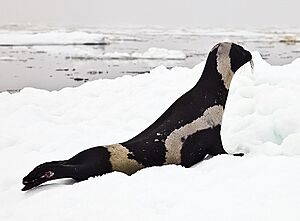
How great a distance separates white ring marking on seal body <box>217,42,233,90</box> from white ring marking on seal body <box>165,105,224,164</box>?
0.72 ft

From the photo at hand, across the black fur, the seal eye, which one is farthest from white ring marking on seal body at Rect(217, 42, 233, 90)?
the seal eye

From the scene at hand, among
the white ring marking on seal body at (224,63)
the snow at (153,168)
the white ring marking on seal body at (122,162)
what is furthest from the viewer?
the white ring marking on seal body at (224,63)

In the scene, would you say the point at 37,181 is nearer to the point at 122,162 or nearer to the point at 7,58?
the point at 122,162

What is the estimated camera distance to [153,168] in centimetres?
321

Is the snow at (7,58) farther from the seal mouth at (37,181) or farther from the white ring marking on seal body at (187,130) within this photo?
the seal mouth at (37,181)

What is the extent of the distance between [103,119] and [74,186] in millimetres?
2659

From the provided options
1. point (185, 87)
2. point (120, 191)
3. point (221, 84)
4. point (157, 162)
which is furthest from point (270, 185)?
point (185, 87)

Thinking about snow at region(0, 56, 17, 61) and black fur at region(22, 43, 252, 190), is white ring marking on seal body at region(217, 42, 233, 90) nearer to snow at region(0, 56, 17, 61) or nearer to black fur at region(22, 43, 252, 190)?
black fur at region(22, 43, 252, 190)


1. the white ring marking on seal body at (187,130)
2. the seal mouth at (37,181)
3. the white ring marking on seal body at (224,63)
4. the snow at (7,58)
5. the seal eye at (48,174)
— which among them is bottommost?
the snow at (7,58)

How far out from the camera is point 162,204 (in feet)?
7.97

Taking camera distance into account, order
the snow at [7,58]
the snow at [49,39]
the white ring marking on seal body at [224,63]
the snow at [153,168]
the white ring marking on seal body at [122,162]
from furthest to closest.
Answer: the snow at [49,39]
the snow at [7,58]
the white ring marking on seal body at [224,63]
the white ring marking on seal body at [122,162]
the snow at [153,168]

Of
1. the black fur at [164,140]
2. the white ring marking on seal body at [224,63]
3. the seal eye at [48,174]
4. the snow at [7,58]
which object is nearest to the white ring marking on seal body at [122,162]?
the black fur at [164,140]

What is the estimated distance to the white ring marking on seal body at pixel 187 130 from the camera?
342 cm

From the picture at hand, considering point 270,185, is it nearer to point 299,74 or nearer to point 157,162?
point 157,162
